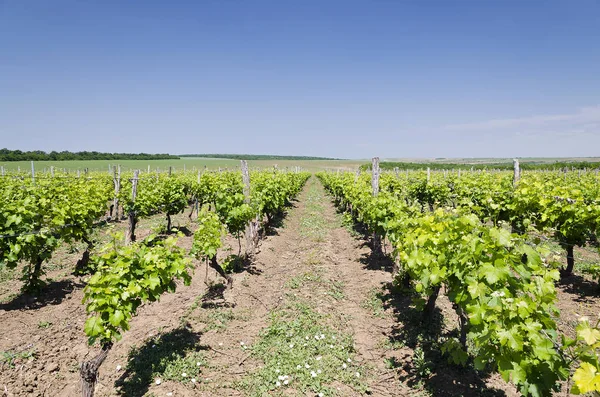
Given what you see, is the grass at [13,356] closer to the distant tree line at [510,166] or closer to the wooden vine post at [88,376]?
the wooden vine post at [88,376]

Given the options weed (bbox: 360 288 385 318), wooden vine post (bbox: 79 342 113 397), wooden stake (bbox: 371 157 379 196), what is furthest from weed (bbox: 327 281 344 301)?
wooden vine post (bbox: 79 342 113 397)

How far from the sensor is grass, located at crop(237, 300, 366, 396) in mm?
4500

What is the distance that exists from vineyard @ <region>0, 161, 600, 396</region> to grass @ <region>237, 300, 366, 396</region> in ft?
0.08

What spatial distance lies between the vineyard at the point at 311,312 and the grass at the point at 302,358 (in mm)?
24

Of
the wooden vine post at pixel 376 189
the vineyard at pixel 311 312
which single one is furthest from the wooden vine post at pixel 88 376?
the wooden vine post at pixel 376 189

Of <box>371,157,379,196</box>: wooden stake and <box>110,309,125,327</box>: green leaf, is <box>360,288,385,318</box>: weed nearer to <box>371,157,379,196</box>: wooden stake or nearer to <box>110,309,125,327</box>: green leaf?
<box>371,157,379,196</box>: wooden stake

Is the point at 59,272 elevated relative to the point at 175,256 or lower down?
lower down

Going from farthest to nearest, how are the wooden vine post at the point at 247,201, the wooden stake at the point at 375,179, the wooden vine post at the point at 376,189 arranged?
1. the wooden stake at the point at 375,179
2. the wooden vine post at the point at 376,189
3. the wooden vine post at the point at 247,201

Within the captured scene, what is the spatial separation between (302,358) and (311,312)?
141 centimetres

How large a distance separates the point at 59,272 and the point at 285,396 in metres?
7.70

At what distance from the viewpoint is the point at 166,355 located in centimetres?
503

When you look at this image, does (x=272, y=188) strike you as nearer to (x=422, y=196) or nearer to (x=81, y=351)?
(x=422, y=196)

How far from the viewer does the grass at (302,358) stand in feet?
14.8

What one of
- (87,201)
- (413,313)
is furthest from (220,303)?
(87,201)
